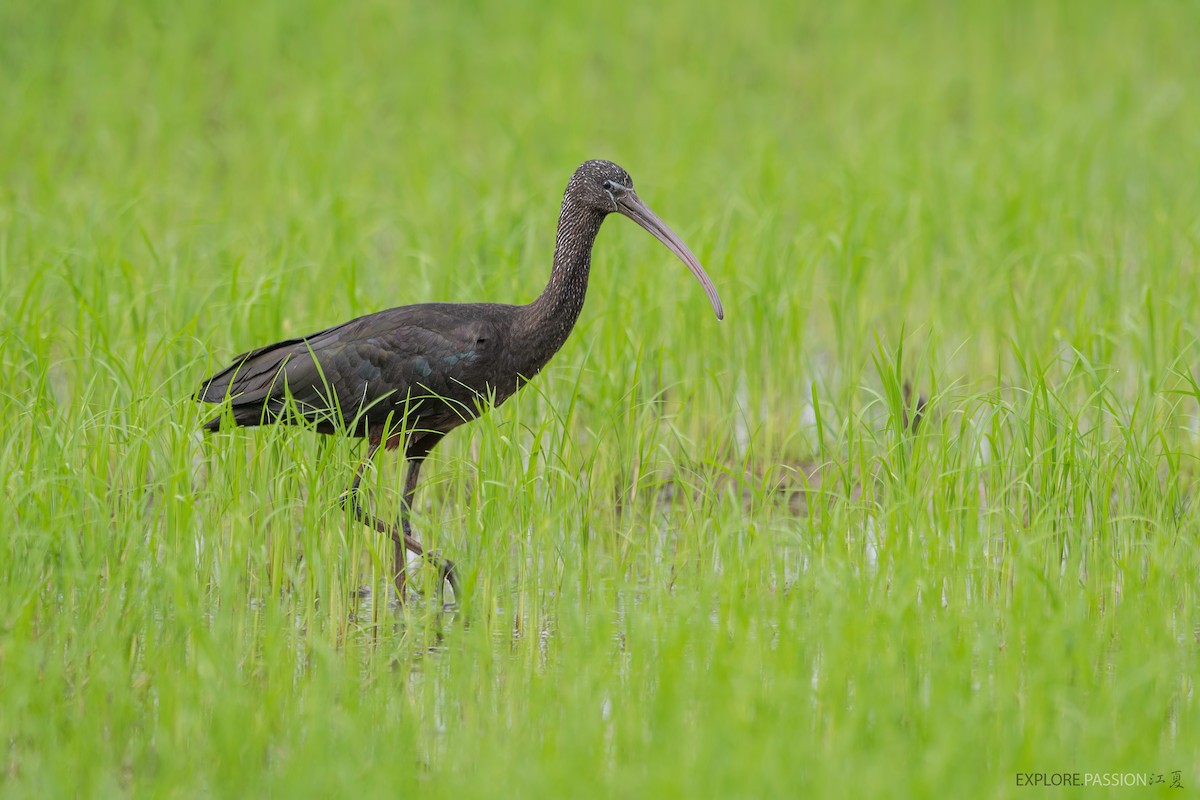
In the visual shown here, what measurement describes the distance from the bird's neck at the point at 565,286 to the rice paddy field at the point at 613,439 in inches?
9.5

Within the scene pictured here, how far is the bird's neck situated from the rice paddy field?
0.24m

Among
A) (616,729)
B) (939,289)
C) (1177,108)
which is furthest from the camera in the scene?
(1177,108)

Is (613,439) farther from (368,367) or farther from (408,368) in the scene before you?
(368,367)

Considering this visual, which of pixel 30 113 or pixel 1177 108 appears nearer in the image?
pixel 30 113

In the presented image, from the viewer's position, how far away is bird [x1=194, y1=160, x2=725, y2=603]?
5461 mm

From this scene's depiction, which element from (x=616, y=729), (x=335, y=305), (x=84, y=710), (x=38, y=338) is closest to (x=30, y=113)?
(x=335, y=305)

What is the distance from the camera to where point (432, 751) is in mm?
4020

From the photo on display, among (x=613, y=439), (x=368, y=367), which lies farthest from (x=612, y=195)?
(x=368, y=367)

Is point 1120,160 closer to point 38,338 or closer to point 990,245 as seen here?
point 990,245

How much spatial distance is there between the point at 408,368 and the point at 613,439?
105 centimetres

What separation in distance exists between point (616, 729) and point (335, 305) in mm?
3738

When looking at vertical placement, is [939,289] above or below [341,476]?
above

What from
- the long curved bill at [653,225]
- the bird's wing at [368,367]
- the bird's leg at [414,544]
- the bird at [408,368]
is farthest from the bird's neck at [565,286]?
the bird's leg at [414,544]

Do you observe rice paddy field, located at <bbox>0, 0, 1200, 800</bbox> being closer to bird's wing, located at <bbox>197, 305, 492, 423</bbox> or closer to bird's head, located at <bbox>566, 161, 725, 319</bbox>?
bird's wing, located at <bbox>197, 305, 492, 423</bbox>
